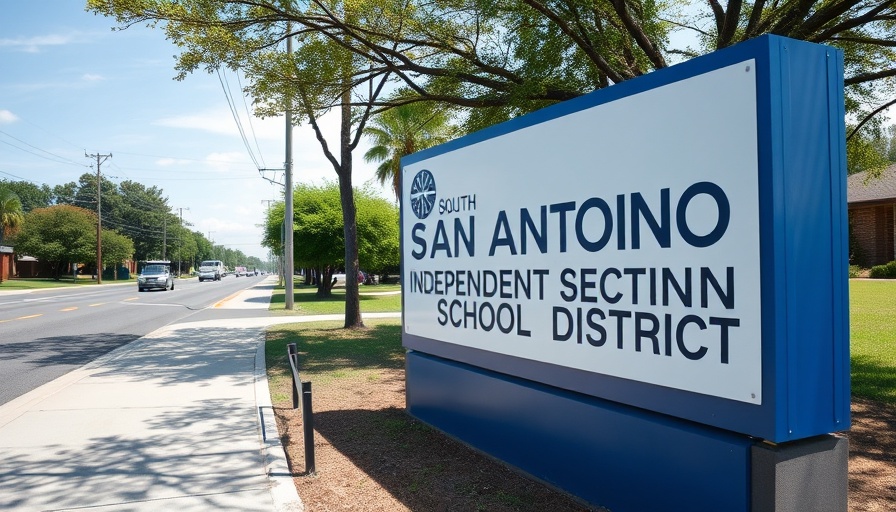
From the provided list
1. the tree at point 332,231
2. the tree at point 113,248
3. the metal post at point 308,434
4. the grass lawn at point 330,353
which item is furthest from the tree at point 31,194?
the metal post at point 308,434

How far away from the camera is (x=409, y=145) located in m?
27.5

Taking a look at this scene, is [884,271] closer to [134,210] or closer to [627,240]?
[627,240]

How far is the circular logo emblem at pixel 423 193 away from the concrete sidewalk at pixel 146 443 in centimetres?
269

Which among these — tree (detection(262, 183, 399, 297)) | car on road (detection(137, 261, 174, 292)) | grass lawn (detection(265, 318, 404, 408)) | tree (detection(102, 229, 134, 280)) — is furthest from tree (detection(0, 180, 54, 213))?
grass lawn (detection(265, 318, 404, 408))

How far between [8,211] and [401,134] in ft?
178

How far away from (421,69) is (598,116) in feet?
24.3

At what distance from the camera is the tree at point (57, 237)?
59094mm

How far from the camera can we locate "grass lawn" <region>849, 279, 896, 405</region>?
26.1ft

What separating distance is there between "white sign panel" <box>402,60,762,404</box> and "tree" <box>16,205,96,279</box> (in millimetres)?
64475

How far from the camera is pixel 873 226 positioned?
2945 centimetres

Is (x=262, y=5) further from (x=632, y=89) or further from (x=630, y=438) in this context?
(x=630, y=438)

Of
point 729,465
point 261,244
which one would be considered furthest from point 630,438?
point 261,244

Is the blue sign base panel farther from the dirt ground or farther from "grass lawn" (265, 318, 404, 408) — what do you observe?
"grass lawn" (265, 318, 404, 408)

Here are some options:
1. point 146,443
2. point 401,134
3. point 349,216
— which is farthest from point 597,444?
point 401,134
